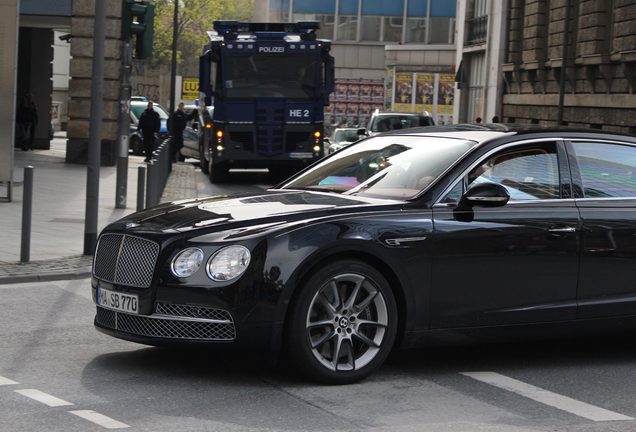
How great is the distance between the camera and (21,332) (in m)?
8.92

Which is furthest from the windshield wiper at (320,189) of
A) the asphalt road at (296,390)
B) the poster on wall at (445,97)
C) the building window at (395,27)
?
the building window at (395,27)

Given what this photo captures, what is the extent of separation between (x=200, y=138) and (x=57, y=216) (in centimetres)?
1826

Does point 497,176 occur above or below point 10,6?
below

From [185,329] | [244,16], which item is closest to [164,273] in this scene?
[185,329]

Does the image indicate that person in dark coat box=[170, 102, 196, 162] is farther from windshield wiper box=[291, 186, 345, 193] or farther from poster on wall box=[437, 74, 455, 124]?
poster on wall box=[437, 74, 455, 124]

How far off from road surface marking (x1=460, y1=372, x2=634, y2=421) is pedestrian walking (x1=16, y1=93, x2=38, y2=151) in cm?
3042

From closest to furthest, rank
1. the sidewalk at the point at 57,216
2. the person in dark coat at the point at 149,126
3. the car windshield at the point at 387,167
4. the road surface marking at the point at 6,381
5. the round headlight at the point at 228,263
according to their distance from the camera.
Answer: the round headlight at the point at 228,263, the road surface marking at the point at 6,381, the car windshield at the point at 387,167, the sidewalk at the point at 57,216, the person in dark coat at the point at 149,126

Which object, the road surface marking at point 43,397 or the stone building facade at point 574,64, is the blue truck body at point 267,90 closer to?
the stone building facade at point 574,64

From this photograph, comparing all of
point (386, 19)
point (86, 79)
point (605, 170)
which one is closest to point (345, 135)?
point (86, 79)

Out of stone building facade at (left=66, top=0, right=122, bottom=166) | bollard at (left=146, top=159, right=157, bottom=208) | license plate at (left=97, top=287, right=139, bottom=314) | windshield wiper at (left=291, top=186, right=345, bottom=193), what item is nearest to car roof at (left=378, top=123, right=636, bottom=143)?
windshield wiper at (left=291, top=186, right=345, bottom=193)

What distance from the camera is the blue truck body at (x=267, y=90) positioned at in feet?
91.9

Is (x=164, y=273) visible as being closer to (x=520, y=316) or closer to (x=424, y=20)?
(x=520, y=316)

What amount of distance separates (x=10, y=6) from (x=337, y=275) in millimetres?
14869

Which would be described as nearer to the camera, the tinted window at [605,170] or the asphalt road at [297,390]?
the asphalt road at [297,390]
